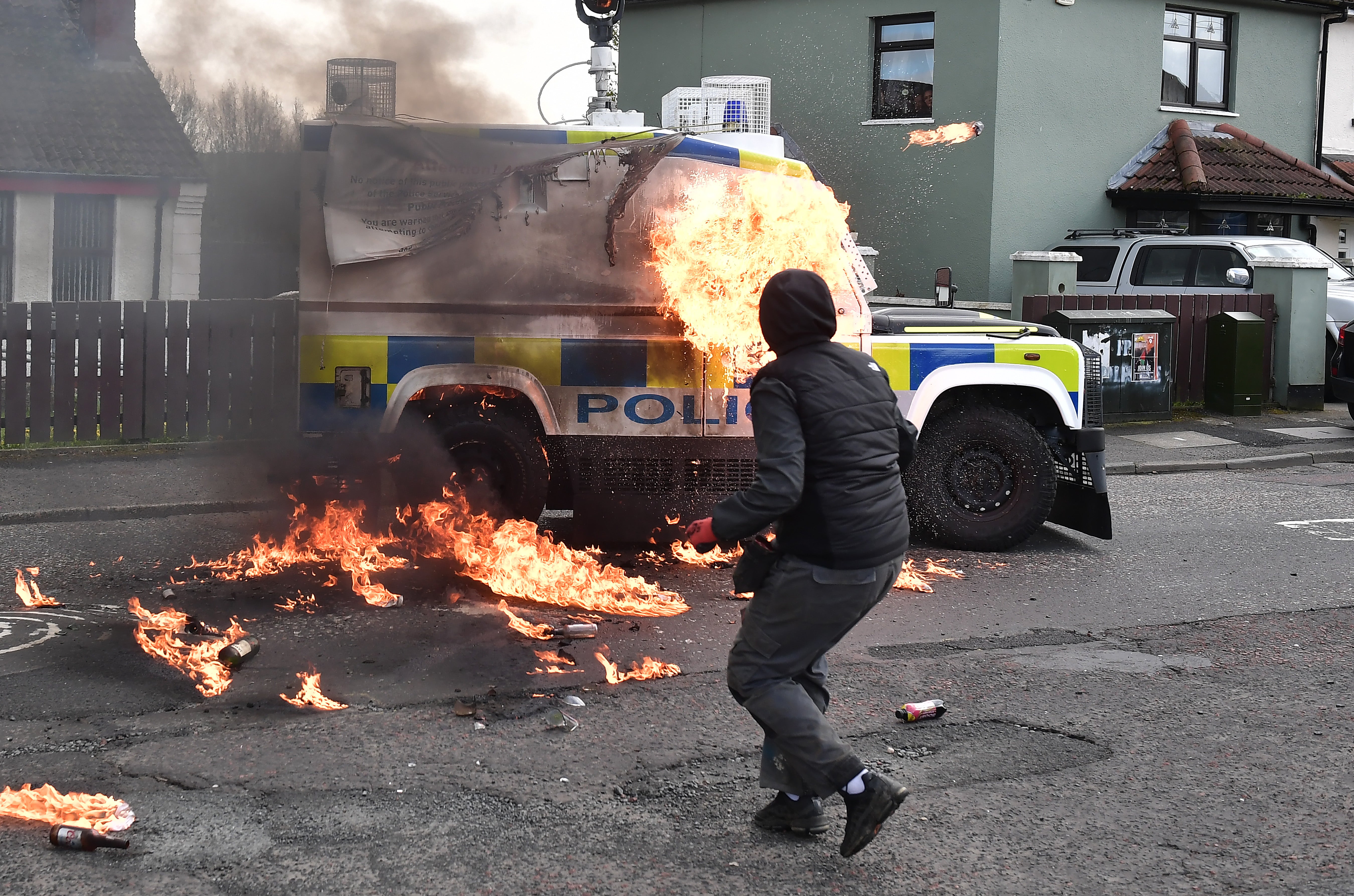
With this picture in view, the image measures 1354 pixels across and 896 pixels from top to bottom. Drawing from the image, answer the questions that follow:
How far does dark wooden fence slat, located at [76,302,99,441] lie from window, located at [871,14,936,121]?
11654mm

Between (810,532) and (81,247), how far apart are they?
18.4m

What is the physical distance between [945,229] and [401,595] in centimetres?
1349

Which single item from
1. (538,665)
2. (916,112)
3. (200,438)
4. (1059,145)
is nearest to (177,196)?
(200,438)

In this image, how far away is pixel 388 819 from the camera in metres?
3.92

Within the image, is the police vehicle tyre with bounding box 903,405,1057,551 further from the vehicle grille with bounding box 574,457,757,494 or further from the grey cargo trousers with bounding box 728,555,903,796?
the grey cargo trousers with bounding box 728,555,903,796

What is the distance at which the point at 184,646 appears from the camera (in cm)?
563

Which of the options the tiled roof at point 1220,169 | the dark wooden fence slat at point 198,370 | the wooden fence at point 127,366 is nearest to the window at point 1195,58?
the tiled roof at point 1220,169

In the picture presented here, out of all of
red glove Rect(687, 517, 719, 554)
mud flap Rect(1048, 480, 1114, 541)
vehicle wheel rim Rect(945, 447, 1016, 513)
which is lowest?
mud flap Rect(1048, 480, 1114, 541)

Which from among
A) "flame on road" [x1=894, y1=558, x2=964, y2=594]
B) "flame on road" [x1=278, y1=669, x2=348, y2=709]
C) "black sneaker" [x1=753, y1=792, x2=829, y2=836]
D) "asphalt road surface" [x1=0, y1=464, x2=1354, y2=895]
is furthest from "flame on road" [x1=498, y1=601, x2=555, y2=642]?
"black sneaker" [x1=753, y1=792, x2=829, y2=836]

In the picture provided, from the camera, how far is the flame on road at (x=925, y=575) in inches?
277

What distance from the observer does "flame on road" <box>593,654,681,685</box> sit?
5.34 m

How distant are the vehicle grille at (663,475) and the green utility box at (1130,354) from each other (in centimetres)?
774

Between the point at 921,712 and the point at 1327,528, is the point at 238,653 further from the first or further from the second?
the point at 1327,528

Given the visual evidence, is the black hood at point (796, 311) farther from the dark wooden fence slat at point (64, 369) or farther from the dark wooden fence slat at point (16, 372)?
the dark wooden fence slat at point (16, 372)
